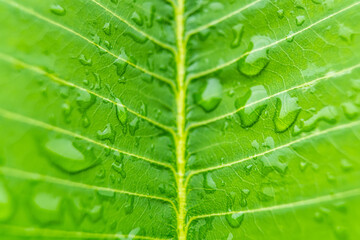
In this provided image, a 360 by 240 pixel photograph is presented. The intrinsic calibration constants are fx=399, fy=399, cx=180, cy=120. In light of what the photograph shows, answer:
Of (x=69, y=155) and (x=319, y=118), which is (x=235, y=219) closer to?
(x=319, y=118)

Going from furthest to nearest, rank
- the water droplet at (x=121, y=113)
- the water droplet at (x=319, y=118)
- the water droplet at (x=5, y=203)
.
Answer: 1. the water droplet at (x=121, y=113)
2. the water droplet at (x=319, y=118)
3. the water droplet at (x=5, y=203)

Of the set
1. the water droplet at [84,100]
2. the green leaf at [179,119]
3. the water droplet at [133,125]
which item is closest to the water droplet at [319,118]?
the green leaf at [179,119]

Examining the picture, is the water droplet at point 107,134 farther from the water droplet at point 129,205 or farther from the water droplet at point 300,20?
the water droplet at point 300,20

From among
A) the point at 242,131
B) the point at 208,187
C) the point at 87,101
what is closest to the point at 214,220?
the point at 208,187

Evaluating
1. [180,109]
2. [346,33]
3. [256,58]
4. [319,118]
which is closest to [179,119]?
[180,109]

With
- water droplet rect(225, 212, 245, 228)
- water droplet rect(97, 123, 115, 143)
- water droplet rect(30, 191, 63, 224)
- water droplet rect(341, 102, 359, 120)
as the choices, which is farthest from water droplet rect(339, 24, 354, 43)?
water droplet rect(30, 191, 63, 224)

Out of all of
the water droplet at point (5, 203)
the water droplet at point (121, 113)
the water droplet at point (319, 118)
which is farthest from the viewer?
the water droplet at point (121, 113)

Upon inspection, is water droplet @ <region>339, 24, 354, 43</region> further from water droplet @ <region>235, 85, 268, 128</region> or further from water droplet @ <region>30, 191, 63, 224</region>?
water droplet @ <region>30, 191, 63, 224</region>
